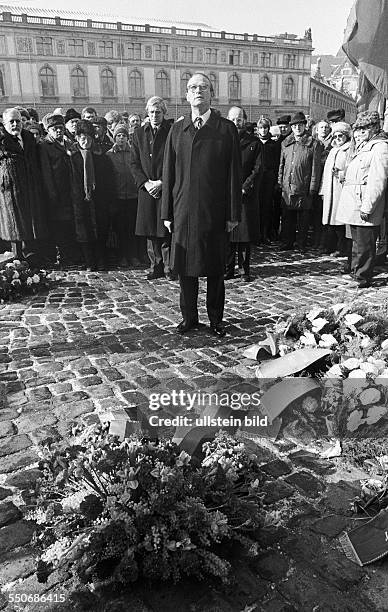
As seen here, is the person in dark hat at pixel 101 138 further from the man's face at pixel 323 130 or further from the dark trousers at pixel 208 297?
the dark trousers at pixel 208 297

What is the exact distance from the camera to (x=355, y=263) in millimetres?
7035

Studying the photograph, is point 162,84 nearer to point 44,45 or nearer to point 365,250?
point 44,45

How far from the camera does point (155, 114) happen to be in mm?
6641

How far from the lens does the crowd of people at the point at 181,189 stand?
4746 mm

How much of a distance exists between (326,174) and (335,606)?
7.06m

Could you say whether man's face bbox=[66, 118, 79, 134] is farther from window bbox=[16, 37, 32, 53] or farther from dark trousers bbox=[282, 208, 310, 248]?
window bbox=[16, 37, 32, 53]

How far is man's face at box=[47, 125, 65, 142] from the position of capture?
7836mm

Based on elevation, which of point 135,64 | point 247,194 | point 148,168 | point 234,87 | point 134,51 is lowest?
point 247,194

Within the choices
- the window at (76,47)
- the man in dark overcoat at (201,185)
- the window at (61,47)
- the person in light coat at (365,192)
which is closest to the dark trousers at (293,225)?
the person in light coat at (365,192)

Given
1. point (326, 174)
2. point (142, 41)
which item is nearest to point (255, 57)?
point (142, 41)

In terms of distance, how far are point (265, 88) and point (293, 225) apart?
6299cm

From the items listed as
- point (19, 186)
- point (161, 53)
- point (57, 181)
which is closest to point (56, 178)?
point (57, 181)

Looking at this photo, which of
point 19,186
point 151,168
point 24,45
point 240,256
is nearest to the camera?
point 151,168

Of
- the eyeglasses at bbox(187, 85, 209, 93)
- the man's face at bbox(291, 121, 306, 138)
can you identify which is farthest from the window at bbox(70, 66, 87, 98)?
the eyeglasses at bbox(187, 85, 209, 93)
